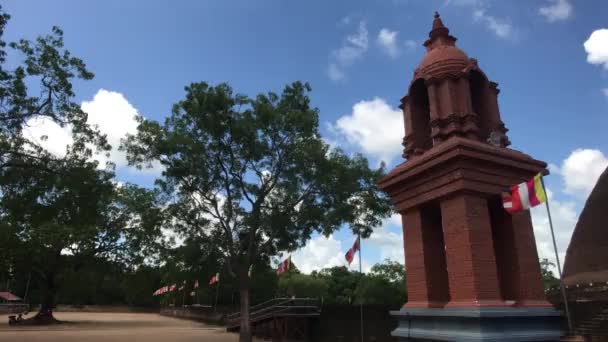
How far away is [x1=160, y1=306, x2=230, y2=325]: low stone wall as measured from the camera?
40.0 meters

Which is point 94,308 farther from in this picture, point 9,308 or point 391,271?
point 391,271

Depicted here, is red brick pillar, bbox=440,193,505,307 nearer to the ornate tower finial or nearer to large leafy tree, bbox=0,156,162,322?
the ornate tower finial

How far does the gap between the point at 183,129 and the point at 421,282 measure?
14630mm

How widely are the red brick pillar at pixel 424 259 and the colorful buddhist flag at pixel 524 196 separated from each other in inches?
65.0

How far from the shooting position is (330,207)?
2117cm

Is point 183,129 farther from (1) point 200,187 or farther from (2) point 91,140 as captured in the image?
(2) point 91,140

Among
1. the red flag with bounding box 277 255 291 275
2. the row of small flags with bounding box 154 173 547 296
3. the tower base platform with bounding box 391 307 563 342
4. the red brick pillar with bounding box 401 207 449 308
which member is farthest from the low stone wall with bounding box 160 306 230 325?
the row of small flags with bounding box 154 173 547 296

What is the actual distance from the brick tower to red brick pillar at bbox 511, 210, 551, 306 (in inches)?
0.8

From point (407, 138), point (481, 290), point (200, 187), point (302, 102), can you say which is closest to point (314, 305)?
point (200, 187)

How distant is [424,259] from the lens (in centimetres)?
906

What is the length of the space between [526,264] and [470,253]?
1.52 m

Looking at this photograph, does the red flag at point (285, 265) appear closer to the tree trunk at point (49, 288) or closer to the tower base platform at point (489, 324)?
the tower base platform at point (489, 324)

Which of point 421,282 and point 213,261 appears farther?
point 213,261

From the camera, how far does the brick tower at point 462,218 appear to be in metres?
7.76
